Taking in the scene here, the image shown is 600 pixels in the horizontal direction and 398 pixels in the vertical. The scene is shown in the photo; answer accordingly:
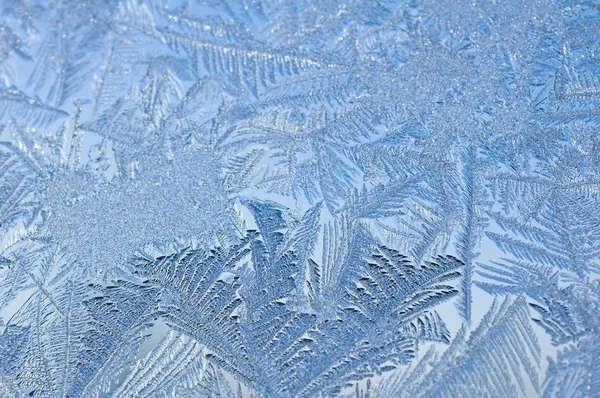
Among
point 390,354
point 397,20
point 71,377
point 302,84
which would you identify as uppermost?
point 397,20

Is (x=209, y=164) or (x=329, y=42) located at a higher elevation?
(x=329, y=42)

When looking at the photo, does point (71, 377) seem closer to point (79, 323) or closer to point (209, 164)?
point (79, 323)

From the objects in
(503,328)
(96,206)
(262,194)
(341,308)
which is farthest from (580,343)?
(96,206)

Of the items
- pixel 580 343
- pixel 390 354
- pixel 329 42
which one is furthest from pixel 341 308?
pixel 329 42

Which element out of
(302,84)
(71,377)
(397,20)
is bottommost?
(71,377)

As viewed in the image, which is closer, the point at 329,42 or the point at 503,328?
the point at 503,328

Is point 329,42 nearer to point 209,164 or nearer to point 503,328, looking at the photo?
point 209,164
